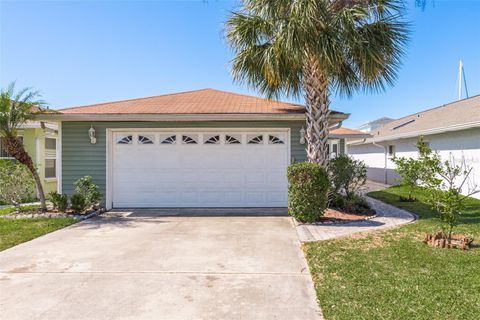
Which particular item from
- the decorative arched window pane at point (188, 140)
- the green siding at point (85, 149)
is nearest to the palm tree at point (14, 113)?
the green siding at point (85, 149)

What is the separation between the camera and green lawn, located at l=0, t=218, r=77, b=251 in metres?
5.68

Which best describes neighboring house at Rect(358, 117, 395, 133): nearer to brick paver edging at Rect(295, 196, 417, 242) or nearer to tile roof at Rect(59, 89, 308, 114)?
tile roof at Rect(59, 89, 308, 114)

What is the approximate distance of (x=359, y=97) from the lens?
29.1 feet

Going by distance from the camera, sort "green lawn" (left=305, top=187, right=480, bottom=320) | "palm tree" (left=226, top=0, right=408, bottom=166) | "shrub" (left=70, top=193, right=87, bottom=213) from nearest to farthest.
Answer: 1. "green lawn" (left=305, top=187, right=480, bottom=320)
2. "palm tree" (left=226, top=0, right=408, bottom=166)
3. "shrub" (left=70, top=193, right=87, bottom=213)

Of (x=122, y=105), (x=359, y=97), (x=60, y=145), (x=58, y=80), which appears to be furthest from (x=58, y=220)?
(x=359, y=97)

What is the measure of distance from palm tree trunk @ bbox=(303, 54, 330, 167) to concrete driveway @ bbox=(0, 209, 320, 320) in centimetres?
231

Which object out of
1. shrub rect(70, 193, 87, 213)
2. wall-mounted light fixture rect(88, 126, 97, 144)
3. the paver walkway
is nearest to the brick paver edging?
the paver walkway

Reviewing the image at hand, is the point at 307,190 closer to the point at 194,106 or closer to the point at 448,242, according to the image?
the point at 448,242

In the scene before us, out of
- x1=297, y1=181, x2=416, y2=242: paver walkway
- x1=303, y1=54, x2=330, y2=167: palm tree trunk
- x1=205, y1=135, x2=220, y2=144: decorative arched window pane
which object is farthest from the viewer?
x1=205, y1=135, x2=220, y2=144: decorative arched window pane

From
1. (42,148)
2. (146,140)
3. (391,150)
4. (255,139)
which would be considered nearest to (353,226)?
(255,139)

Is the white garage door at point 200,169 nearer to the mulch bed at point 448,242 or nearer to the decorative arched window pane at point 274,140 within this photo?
the decorative arched window pane at point 274,140

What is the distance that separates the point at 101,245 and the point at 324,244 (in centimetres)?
409

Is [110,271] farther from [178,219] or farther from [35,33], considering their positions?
[35,33]

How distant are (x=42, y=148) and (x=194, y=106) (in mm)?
7069
